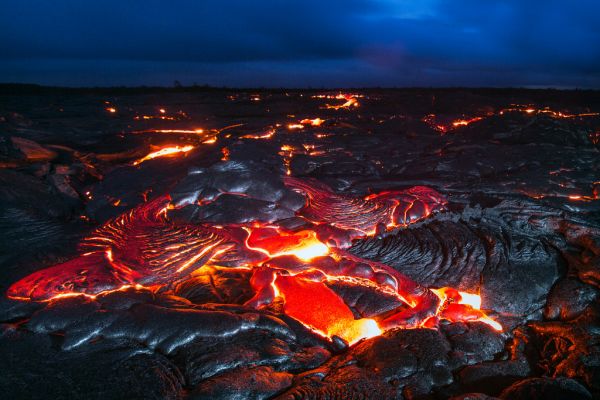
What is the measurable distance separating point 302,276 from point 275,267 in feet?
0.97

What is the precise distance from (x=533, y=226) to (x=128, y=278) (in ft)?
14.7

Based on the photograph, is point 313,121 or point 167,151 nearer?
point 167,151

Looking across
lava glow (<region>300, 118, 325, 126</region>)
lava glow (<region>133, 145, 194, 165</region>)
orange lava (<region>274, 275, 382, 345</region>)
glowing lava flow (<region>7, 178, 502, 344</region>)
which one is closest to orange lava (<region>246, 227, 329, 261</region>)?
glowing lava flow (<region>7, 178, 502, 344</region>)

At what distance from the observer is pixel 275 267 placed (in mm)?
3631

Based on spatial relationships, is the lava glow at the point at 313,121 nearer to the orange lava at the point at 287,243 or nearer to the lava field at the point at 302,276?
the lava field at the point at 302,276

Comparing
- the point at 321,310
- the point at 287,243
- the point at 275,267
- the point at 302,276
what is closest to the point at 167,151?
the point at 287,243

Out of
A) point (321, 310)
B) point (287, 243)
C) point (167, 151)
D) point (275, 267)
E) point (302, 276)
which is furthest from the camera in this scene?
point (167, 151)

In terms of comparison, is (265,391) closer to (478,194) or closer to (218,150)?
(478,194)

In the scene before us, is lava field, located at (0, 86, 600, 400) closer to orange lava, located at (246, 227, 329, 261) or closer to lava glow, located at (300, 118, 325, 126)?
orange lava, located at (246, 227, 329, 261)

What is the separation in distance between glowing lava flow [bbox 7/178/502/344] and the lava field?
20 mm

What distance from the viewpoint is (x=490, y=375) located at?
7.77 ft

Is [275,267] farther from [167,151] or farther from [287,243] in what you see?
[167,151]

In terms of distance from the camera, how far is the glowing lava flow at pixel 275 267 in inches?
119

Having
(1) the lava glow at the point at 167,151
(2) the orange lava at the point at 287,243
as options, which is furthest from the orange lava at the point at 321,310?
(1) the lava glow at the point at 167,151
